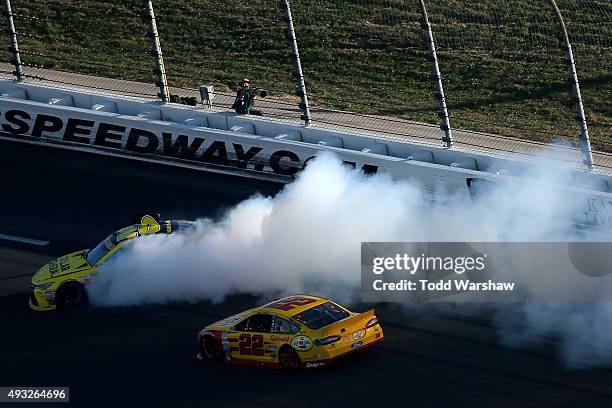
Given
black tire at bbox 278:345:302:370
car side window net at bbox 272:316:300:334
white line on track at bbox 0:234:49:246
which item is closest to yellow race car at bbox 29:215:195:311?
white line on track at bbox 0:234:49:246

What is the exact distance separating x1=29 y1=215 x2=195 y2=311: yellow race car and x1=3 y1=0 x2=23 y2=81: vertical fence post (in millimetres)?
7038

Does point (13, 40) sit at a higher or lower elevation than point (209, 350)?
higher

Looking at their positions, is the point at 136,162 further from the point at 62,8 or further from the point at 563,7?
the point at 563,7

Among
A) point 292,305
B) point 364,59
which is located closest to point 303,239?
point 292,305

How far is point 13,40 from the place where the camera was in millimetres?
24016

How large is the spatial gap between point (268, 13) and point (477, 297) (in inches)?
313

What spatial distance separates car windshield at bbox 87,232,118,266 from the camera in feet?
60.0

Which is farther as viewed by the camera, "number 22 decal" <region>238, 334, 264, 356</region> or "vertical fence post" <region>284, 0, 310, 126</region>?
"vertical fence post" <region>284, 0, 310, 126</region>

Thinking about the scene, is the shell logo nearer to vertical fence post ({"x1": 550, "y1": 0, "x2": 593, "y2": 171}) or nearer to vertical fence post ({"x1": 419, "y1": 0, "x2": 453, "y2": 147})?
vertical fence post ({"x1": 550, "y1": 0, "x2": 593, "y2": 171})

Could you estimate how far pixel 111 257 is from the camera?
18234 millimetres

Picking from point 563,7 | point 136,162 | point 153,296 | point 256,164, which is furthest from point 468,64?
point 153,296

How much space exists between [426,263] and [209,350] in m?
3.75

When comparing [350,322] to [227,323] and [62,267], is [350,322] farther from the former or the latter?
[62,267]

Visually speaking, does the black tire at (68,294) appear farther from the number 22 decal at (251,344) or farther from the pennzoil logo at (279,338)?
the pennzoil logo at (279,338)
